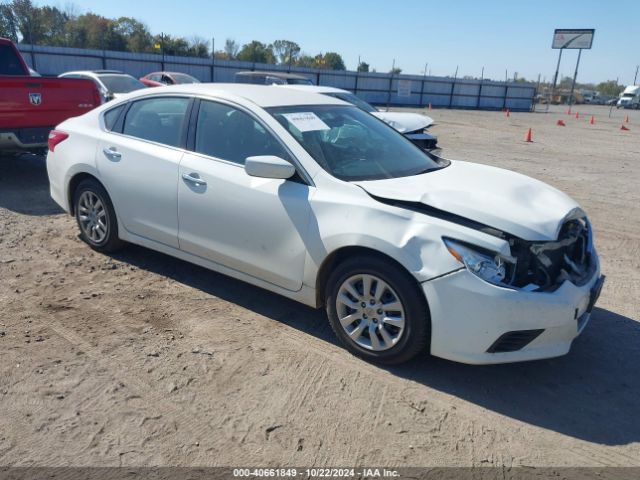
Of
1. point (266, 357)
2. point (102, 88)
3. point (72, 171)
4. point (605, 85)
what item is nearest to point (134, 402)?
point (266, 357)

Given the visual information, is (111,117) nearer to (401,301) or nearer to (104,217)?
(104,217)

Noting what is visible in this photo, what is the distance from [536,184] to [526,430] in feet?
6.37

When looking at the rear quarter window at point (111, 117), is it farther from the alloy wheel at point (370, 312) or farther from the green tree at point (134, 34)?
the green tree at point (134, 34)

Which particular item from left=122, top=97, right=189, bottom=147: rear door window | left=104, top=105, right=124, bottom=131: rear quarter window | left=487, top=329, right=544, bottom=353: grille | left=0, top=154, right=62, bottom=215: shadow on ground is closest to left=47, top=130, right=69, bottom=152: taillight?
left=104, top=105, right=124, bottom=131: rear quarter window

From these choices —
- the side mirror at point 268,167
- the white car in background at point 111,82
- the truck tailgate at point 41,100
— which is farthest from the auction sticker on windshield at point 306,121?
the white car in background at point 111,82

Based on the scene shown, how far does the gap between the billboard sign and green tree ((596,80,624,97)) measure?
134ft

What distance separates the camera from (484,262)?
316cm

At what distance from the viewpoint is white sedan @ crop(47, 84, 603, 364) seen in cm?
320

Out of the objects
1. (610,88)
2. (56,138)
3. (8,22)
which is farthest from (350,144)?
(610,88)

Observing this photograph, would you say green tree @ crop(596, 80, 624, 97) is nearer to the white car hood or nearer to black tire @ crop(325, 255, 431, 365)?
the white car hood

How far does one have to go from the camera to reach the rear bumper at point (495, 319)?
122 inches

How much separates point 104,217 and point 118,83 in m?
12.5

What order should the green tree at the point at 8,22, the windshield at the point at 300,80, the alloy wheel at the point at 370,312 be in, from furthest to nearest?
the green tree at the point at 8,22 → the windshield at the point at 300,80 → the alloy wheel at the point at 370,312

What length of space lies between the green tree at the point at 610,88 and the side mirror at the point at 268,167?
110 meters
